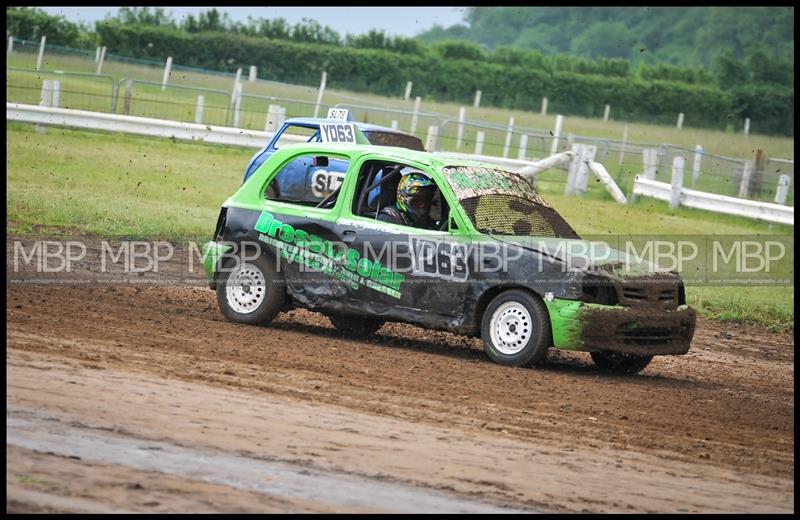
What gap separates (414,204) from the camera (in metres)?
10.9

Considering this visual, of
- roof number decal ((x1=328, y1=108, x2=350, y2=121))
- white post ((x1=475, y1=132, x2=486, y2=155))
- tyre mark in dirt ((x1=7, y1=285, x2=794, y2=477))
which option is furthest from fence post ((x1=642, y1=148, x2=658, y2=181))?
tyre mark in dirt ((x1=7, y1=285, x2=794, y2=477))

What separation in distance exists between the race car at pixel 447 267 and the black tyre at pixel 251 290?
1 cm

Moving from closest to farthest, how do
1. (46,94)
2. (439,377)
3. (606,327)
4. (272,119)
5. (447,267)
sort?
(439,377)
(606,327)
(447,267)
(46,94)
(272,119)

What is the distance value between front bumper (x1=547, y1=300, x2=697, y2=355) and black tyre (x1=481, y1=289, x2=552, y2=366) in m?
0.10

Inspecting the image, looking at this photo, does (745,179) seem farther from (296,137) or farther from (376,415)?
(376,415)

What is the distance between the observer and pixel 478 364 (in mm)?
10352

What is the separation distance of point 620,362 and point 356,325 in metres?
2.48

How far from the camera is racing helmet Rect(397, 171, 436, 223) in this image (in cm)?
1083

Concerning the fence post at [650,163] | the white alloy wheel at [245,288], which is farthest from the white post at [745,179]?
the white alloy wheel at [245,288]

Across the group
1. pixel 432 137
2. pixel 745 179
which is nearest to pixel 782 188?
pixel 745 179

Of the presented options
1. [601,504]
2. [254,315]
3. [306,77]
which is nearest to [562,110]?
[306,77]

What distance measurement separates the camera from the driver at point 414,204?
1081 centimetres

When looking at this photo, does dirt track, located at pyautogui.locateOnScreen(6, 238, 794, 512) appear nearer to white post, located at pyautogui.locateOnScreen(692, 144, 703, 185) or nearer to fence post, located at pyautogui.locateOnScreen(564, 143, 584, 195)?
fence post, located at pyautogui.locateOnScreen(564, 143, 584, 195)

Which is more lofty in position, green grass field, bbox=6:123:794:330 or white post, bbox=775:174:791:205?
white post, bbox=775:174:791:205
